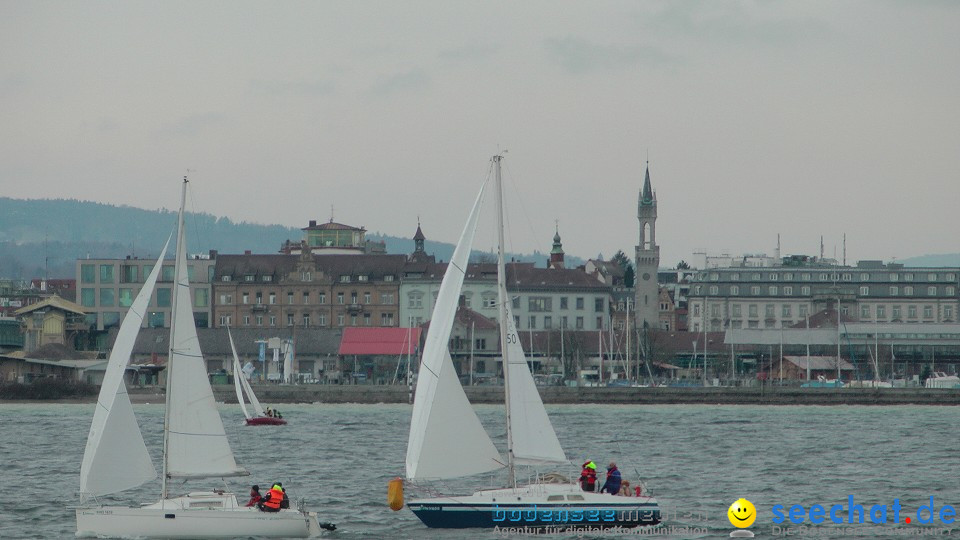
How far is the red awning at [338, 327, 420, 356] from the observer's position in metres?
138

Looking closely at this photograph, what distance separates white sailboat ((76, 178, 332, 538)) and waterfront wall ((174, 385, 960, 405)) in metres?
79.4

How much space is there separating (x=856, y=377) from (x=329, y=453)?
7805 centimetres

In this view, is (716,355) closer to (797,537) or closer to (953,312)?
(953,312)

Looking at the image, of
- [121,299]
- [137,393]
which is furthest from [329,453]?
[121,299]

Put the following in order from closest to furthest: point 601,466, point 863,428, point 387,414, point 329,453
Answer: point 601,466 → point 329,453 → point 863,428 → point 387,414

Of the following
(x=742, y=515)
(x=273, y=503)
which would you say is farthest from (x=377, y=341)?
(x=273, y=503)

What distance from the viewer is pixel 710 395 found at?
4707 inches

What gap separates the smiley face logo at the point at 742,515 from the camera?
137ft

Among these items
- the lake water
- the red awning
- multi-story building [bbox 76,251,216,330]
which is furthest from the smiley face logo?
multi-story building [bbox 76,251,216,330]

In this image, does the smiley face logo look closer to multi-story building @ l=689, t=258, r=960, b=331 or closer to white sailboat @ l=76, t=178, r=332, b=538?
white sailboat @ l=76, t=178, r=332, b=538

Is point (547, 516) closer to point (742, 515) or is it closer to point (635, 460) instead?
point (742, 515)

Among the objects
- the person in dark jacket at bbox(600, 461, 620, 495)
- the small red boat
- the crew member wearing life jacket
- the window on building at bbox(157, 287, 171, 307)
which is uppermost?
the window on building at bbox(157, 287, 171, 307)

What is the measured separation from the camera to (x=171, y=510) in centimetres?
3791

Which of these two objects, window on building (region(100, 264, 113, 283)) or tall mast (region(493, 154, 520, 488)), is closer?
tall mast (region(493, 154, 520, 488))
